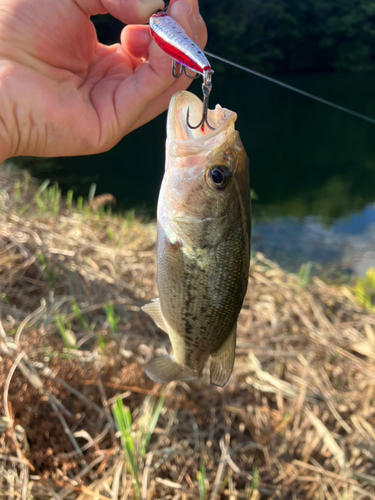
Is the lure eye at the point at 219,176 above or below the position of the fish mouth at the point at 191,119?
below

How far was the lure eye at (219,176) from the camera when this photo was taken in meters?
1.48

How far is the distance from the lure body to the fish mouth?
0.42 feet

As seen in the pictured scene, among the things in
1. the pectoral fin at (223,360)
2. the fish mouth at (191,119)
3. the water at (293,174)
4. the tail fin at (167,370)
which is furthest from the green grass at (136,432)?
the water at (293,174)

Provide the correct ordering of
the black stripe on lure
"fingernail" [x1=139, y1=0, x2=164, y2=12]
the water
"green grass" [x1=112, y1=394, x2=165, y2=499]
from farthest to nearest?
the water, "green grass" [x1=112, y1=394, x2=165, y2=499], "fingernail" [x1=139, y1=0, x2=164, y2=12], the black stripe on lure

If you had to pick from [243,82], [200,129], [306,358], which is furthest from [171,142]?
[243,82]

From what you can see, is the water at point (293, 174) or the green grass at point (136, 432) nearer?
the green grass at point (136, 432)

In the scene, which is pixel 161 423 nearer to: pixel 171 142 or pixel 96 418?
pixel 96 418

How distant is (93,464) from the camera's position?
7.65 feet

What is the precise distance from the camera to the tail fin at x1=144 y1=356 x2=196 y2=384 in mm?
1774

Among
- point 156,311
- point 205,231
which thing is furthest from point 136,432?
point 205,231

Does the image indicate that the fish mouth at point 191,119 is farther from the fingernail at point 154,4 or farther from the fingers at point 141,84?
the fingernail at point 154,4

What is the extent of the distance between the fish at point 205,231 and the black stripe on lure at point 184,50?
86mm

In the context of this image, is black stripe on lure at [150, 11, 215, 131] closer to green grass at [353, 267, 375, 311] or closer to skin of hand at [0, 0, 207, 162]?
Answer: skin of hand at [0, 0, 207, 162]

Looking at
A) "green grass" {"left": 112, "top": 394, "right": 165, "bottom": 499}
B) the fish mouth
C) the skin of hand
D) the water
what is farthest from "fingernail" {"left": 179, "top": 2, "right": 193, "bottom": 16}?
the water
